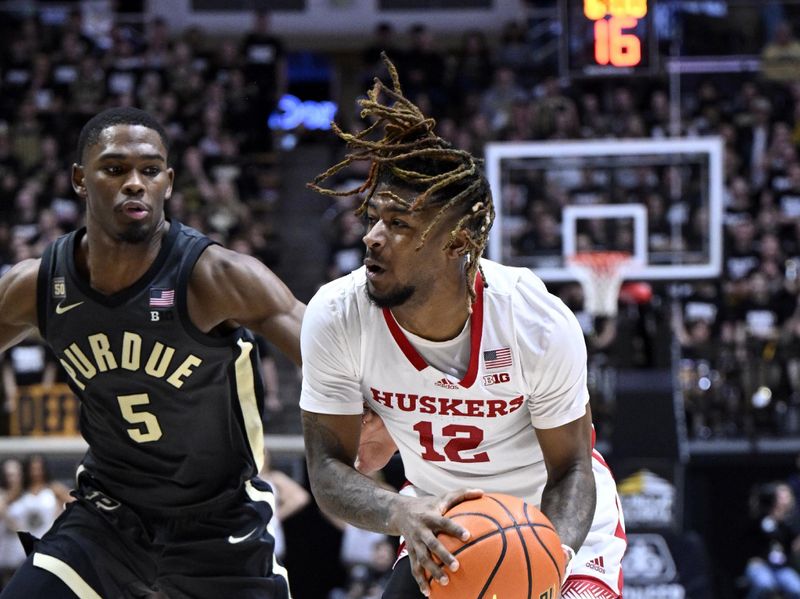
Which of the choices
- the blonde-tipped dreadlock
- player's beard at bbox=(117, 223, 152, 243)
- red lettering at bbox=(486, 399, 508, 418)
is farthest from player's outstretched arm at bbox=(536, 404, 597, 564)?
player's beard at bbox=(117, 223, 152, 243)

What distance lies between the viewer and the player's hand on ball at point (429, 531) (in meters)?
3.32

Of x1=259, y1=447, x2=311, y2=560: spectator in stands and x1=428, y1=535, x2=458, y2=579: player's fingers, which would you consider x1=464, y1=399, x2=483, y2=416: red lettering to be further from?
x1=259, y1=447, x2=311, y2=560: spectator in stands

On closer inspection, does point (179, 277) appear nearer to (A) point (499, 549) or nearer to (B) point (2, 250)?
(A) point (499, 549)

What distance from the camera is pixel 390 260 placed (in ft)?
12.2

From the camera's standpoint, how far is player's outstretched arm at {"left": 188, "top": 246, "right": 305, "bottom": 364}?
4.56m

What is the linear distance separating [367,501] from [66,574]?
1.33m

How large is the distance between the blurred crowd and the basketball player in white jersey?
8096 millimetres

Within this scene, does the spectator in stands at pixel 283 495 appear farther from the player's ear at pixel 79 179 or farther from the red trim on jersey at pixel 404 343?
the red trim on jersey at pixel 404 343

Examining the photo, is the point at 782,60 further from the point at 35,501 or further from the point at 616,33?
the point at 35,501

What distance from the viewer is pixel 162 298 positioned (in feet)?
14.9

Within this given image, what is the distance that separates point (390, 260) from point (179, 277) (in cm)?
114

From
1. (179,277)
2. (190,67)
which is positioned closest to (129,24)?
(190,67)

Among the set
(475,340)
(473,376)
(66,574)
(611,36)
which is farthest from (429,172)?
(611,36)

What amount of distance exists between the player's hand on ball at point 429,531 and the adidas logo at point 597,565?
0.72 metres
